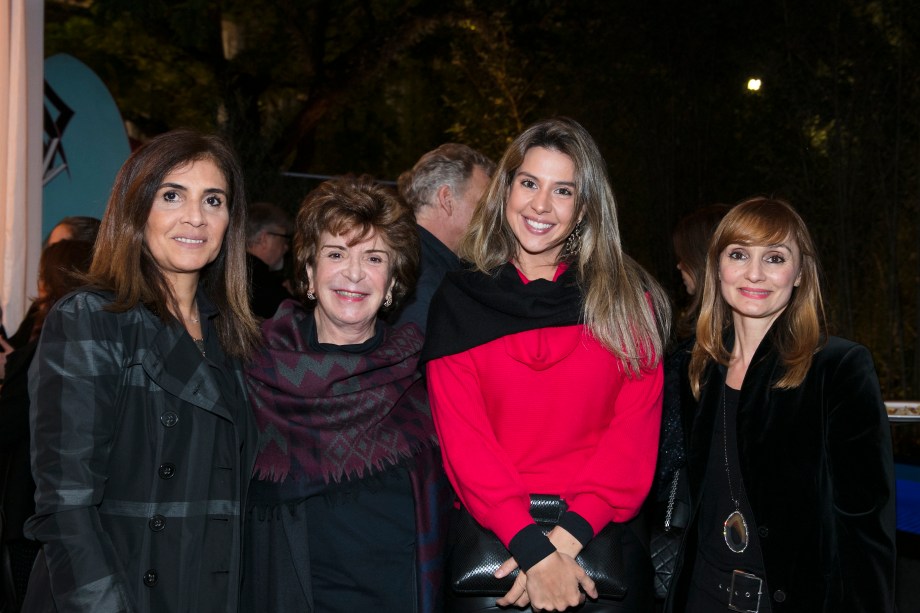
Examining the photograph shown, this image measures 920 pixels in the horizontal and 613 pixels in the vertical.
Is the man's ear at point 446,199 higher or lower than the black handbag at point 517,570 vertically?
higher

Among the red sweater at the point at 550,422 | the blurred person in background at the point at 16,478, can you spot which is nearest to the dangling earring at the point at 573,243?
the red sweater at the point at 550,422

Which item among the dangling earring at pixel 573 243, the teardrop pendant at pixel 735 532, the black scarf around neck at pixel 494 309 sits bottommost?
the teardrop pendant at pixel 735 532

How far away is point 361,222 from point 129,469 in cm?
88

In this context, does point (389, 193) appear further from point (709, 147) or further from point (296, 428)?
point (709, 147)

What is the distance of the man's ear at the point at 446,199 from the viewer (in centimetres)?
379

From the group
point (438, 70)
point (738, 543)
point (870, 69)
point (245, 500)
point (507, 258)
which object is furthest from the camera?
point (438, 70)

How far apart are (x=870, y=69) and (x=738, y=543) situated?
4079mm

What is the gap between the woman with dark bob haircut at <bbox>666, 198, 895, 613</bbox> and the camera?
7.06 feet

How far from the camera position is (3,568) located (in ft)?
10.3

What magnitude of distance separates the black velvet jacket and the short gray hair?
1.83 m

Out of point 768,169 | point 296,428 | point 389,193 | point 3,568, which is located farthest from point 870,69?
point 3,568

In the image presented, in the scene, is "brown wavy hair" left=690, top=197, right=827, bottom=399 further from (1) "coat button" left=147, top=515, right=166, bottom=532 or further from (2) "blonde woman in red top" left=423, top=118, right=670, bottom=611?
(1) "coat button" left=147, top=515, right=166, bottom=532

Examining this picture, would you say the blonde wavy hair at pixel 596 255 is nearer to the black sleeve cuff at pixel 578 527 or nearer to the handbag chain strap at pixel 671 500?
the black sleeve cuff at pixel 578 527

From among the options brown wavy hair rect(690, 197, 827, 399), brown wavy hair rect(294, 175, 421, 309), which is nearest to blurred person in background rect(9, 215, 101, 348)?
brown wavy hair rect(294, 175, 421, 309)
